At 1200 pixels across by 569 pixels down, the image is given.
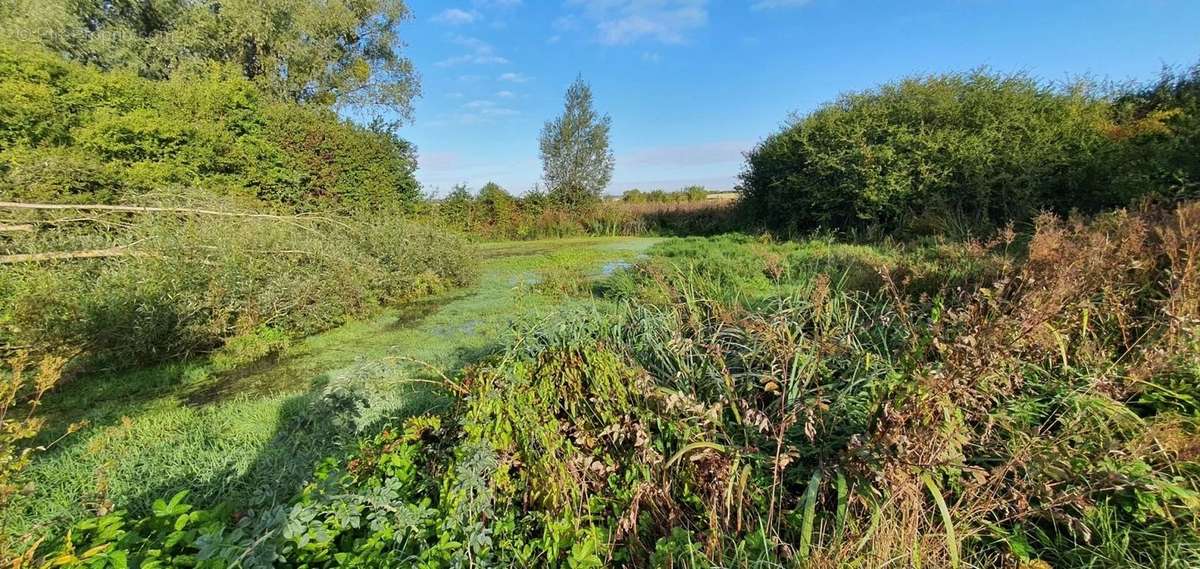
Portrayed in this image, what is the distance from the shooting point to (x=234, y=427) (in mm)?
3109

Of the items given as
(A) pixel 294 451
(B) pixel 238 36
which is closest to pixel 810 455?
(A) pixel 294 451

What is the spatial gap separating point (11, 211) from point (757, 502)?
7086mm

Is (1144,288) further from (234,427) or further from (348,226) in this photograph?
(348,226)

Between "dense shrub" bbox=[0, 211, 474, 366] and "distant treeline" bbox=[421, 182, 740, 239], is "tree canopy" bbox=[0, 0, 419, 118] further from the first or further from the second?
"dense shrub" bbox=[0, 211, 474, 366]

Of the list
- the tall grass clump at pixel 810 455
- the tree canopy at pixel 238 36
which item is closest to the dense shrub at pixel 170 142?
the tree canopy at pixel 238 36

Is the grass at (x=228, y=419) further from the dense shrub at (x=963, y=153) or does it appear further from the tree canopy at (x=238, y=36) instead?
the tree canopy at (x=238, y=36)

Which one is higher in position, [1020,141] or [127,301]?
[1020,141]

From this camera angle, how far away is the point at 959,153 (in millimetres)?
9266

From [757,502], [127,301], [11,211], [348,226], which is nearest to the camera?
[757,502]

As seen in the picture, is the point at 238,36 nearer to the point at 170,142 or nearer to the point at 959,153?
the point at 170,142

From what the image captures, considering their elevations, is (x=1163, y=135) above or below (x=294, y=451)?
above

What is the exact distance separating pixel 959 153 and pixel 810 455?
32.5ft

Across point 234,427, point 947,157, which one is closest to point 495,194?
point 947,157

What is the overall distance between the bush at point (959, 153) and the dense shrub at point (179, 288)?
9771 mm
